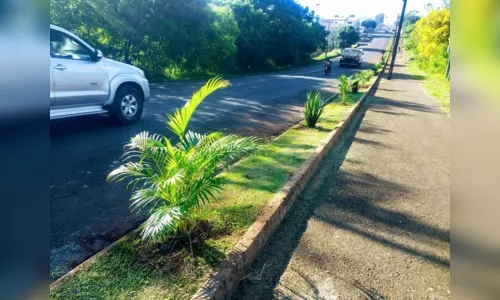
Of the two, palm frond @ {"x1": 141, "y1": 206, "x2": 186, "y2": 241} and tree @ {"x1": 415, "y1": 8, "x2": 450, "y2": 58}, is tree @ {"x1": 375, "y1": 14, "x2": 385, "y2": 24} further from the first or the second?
palm frond @ {"x1": 141, "y1": 206, "x2": 186, "y2": 241}

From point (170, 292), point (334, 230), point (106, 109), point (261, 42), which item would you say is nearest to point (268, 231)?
point (334, 230)

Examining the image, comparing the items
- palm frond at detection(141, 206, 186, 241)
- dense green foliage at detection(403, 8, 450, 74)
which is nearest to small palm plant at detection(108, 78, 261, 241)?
palm frond at detection(141, 206, 186, 241)

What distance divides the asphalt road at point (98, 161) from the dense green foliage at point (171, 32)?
22.6ft

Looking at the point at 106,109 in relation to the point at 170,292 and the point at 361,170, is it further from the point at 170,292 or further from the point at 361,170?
the point at 170,292

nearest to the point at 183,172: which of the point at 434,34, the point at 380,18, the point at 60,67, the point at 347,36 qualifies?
the point at 60,67

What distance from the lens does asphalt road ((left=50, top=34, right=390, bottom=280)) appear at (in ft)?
10.3

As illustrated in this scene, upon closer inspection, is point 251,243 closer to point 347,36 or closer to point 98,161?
point 98,161

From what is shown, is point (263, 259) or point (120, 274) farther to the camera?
point (263, 259)

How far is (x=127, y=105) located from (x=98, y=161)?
252 cm

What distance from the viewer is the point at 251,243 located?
288 cm

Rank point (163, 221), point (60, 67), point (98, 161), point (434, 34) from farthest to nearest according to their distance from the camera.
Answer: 1. point (434, 34)
2. point (60, 67)
3. point (98, 161)
4. point (163, 221)

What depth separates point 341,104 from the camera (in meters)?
11.2

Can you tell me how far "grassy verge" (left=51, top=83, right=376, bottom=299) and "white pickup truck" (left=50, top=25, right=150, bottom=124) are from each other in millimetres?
3524
